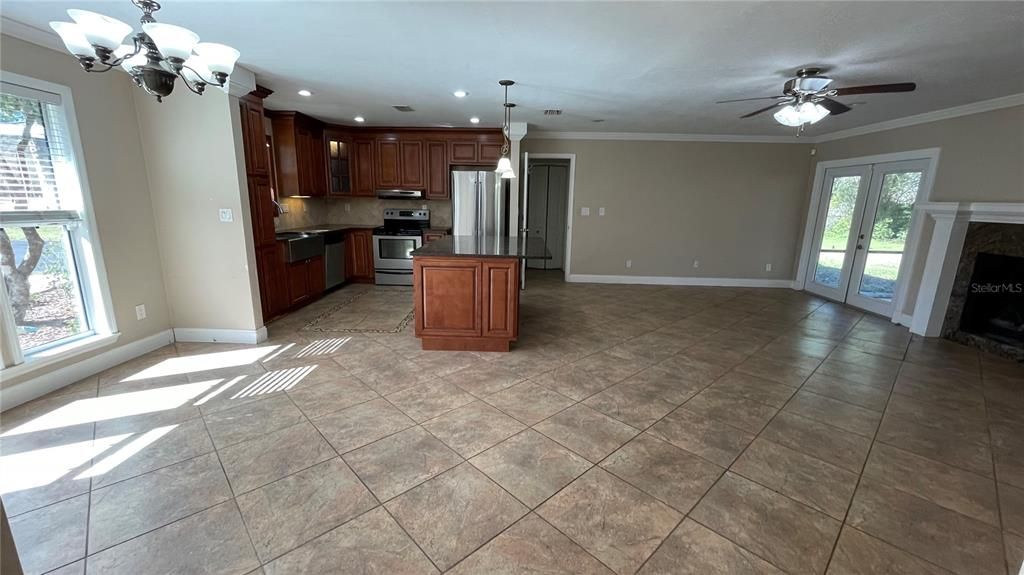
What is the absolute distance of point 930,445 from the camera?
2303 millimetres

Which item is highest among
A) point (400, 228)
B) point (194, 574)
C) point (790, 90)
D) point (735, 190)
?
point (790, 90)

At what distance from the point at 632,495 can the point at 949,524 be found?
1.37m

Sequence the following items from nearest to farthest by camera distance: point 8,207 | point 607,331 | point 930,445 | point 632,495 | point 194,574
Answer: point 194,574
point 632,495
point 930,445
point 8,207
point 607,331

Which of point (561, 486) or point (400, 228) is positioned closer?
point (561, 486)

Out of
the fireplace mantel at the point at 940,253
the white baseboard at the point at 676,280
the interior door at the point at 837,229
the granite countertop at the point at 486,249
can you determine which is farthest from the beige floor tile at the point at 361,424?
the interior door at the point at 837,229

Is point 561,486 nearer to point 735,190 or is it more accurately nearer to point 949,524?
point 949,524

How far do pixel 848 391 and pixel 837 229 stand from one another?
3742mm

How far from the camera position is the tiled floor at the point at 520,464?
156 centimetres

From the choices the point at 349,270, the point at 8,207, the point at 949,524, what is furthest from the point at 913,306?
the point at 8,207

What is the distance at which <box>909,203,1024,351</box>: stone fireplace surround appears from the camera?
3887 millimetres

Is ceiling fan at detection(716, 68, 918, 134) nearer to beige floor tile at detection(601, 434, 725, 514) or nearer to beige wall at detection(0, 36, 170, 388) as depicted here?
beige floor tile at detection(601, 434, 725, 514)

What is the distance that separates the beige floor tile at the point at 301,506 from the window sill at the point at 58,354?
6.77 feet

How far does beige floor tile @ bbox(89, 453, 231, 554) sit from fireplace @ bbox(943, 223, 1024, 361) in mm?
6302

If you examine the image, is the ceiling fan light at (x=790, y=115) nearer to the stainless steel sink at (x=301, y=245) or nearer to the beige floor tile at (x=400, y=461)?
the beige floor tile at (x=400, y=461)
